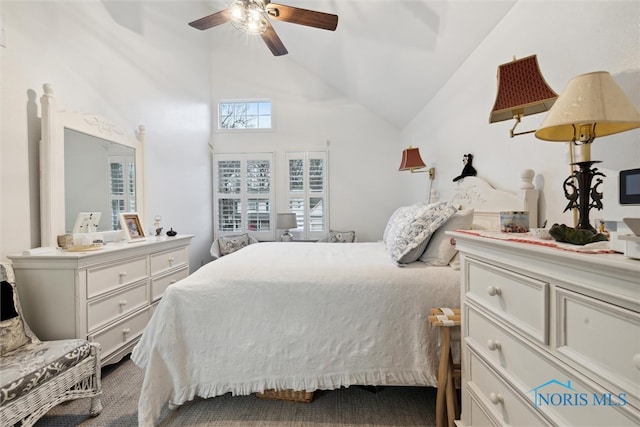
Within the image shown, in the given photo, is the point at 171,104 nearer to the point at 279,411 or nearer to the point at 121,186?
the point at 121,186

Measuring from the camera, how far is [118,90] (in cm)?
264

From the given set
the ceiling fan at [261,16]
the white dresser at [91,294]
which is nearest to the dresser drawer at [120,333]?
the white dresser at [91,294]

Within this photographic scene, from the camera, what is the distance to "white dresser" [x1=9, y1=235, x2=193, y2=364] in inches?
64.4

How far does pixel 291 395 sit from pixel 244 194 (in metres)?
3.53

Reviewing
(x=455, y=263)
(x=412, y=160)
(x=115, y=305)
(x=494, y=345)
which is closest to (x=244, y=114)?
(x=412, y=160)

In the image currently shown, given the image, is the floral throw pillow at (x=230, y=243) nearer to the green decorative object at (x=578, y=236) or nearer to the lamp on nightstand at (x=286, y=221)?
the lamp on nightstand at (x=286, y=221)

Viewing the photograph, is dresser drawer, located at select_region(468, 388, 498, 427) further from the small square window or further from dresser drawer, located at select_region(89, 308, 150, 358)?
the small square window

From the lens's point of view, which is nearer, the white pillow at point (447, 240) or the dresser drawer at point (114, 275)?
the white pillow at point (447, 240)

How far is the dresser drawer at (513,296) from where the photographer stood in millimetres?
771

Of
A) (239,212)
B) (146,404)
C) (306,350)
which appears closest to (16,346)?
(146,404)

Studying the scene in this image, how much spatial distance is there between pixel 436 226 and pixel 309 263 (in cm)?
83

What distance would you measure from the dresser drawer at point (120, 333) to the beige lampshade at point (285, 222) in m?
2.17

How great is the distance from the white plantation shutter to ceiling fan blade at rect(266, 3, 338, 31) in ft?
8.10

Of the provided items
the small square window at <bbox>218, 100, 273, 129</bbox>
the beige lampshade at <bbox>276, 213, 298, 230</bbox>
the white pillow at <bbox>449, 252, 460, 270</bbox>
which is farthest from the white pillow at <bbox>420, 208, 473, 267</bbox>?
the small square window at <bbox>218, 100, 273, 129</bbox>
